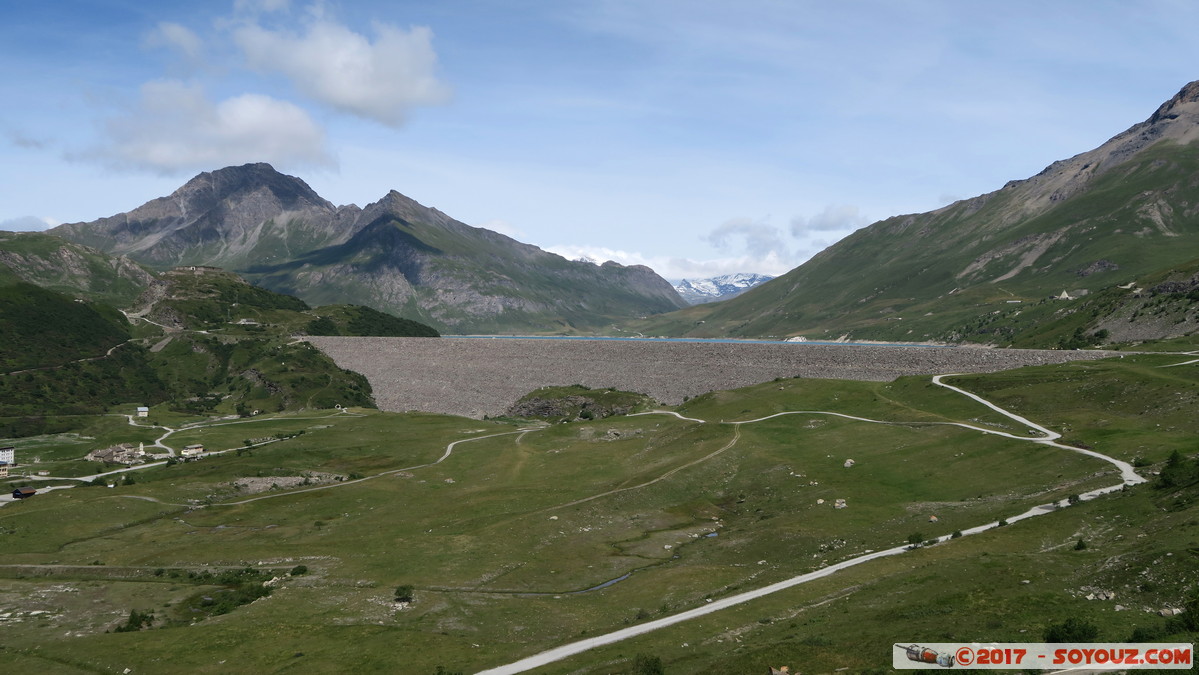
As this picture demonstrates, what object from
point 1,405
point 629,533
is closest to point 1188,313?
point 629,533

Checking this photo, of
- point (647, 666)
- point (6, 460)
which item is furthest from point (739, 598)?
point (6, 460)

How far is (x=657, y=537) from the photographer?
77.4 m

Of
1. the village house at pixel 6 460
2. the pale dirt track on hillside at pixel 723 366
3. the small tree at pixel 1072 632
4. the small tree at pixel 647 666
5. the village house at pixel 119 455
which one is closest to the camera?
the small tree at pixel 1072 632

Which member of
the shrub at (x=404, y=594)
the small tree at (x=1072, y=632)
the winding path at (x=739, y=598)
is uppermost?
the small tree at (x=1072, y=632)

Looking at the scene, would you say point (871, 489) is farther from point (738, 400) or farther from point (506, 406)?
point (506, 406)

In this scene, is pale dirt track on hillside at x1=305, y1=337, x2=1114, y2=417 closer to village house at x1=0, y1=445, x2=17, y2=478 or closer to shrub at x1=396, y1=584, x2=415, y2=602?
village house at x1=0, y1=445, x2=17, y2=478

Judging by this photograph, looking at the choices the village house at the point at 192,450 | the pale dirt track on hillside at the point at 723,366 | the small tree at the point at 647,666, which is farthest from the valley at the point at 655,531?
the pale dirt track on hillside at the point at 723,366

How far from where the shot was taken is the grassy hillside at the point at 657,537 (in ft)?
143

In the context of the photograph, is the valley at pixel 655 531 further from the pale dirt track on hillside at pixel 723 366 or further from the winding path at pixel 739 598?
the pale dirt track on hillside at pixel 723 366

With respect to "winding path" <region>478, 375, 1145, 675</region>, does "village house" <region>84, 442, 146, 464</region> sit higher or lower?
lower

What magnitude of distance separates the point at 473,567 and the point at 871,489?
1691 inches

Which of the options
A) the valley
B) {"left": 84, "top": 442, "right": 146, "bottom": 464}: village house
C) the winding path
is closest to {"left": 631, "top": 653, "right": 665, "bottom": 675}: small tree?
the valley

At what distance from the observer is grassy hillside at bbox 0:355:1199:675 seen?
43500 millimetres

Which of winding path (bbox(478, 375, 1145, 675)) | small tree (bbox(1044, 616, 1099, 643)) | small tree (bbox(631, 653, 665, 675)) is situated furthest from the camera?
winding path (bbox(478, 375, 1145, 675))
